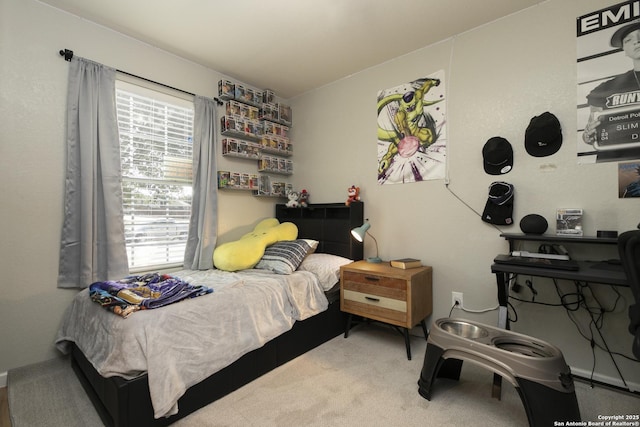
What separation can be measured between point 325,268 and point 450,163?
4.61ft

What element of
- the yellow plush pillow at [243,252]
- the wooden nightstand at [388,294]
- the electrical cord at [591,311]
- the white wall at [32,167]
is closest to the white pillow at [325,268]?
the wooden nightstand at [388,294]

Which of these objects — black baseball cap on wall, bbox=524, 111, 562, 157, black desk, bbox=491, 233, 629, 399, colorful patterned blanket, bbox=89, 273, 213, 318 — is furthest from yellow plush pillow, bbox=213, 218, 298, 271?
black baseball cap on wall, bbox=524, 111, 562, 157

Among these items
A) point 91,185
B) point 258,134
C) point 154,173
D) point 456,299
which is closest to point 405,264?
point 456,299

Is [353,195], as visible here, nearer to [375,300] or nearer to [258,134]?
[375,300]

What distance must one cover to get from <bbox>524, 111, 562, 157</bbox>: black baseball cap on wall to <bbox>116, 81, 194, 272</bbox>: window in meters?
2.87

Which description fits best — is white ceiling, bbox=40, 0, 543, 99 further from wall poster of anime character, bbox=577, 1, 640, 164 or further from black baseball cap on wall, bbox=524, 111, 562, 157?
black baseball cap on wall, bbox=524, 111, 562, 157

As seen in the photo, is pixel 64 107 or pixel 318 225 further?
pixel 318 225

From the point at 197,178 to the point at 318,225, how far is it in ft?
Answer: 4.31

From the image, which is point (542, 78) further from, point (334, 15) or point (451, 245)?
point (334, 15)

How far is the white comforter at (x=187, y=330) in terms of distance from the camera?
55.3 inches

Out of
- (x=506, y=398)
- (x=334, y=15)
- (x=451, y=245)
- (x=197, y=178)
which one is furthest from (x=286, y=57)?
(x=506, y=398)

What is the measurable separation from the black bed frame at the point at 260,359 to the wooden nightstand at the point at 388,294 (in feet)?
0.71

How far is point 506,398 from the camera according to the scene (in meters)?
1.67

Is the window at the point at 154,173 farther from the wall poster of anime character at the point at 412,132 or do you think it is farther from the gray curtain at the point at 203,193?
the wall poster of anime character at the point at 412,132
